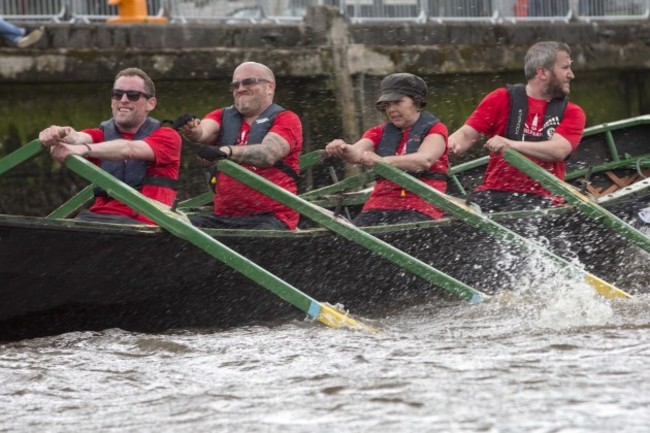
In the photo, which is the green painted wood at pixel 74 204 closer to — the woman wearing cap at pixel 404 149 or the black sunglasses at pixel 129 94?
the black sunglasses at pixel 129 94

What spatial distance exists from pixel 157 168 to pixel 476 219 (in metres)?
1.74

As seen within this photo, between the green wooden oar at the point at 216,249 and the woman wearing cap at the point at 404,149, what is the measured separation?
1364 mm

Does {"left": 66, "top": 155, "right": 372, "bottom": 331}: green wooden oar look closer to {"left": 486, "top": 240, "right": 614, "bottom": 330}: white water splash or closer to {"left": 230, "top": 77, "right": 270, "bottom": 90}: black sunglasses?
{"left": 486, "top": 240, "right": 614, "bottom": 330}: white water splash

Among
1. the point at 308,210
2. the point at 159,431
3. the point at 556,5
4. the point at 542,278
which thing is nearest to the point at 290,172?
the point at 308,210

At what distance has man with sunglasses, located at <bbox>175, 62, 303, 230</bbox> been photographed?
316 inches

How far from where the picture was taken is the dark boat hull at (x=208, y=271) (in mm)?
7090

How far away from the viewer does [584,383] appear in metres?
5.82

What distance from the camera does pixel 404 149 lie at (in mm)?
8562

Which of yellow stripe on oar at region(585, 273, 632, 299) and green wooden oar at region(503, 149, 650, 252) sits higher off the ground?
green wooden oar at region(503, 149, 650, 252)

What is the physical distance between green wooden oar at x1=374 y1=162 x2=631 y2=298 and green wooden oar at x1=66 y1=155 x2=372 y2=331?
106cm

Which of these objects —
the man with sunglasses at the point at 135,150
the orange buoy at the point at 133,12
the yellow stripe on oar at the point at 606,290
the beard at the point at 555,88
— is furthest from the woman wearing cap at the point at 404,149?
the orange buoy at the point at 133,12

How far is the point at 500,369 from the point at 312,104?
254 inches

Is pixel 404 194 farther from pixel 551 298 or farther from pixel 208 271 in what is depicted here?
pixel 208 271

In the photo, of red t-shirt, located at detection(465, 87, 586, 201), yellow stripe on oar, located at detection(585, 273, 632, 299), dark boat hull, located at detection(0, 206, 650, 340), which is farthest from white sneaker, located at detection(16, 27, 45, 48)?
yellow stripe on oar, located at detection(585, 273, 632, 299)
